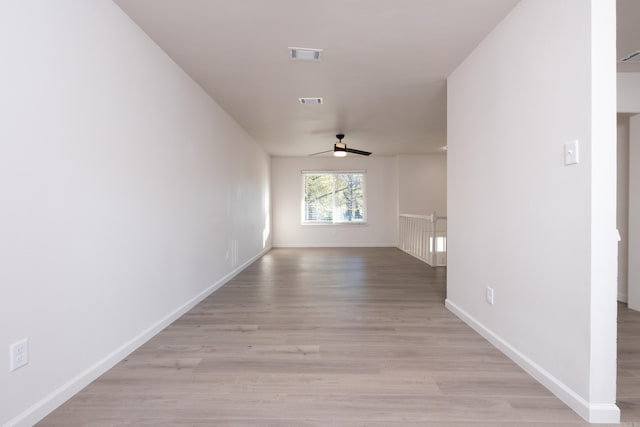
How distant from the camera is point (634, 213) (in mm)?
3135

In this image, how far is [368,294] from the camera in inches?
145

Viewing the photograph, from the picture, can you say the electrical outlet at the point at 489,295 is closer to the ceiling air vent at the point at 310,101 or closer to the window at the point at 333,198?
the ceiling air vent at the point at 310,101

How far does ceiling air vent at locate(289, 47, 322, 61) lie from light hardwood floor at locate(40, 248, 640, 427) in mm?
2197

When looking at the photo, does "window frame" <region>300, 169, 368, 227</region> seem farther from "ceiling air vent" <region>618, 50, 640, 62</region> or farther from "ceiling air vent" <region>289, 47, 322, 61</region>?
"ceiling air vent" <region>618, 50, 640, 62</region>

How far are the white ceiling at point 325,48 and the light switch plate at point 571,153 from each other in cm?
106

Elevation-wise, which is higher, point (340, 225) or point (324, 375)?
point (340, 225)

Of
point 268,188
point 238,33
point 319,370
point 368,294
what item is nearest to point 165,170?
point 238,33

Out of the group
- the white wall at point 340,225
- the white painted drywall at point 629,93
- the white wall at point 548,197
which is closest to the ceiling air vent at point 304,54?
the white wall at point 548,197

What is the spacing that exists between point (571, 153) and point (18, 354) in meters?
2.59

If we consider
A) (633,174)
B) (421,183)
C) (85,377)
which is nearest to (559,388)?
(85,377)

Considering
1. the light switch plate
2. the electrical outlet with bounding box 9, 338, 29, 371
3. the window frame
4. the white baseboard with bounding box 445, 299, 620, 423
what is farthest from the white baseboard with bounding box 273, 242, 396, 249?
the electrical outlet with bounding box 9, 338, 29, 371

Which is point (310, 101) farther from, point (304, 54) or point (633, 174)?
point (633, 174)

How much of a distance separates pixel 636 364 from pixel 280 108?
155 inches

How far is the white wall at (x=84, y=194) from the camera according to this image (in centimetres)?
139
